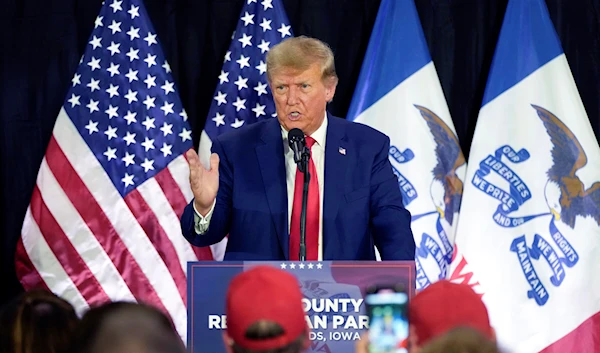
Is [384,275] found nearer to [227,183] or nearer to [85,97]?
[227,183]

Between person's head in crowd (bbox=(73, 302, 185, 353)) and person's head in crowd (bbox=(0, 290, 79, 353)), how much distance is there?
13 cm

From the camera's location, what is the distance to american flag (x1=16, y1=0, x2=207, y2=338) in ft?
18.5

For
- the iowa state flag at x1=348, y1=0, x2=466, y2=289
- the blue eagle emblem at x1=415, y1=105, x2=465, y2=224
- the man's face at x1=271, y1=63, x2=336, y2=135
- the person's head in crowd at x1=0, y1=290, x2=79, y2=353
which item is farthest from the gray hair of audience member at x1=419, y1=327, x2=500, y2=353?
the blue eagle emblem at x1=415, y1=105, x2=465, y2=224

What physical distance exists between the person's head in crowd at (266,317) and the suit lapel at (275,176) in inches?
68.7

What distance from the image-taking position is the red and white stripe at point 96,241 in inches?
222

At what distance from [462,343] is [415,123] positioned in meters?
4.14

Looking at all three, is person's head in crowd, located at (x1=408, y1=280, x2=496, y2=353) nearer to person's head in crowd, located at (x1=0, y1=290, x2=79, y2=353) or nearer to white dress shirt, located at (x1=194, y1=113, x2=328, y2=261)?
person's head in crowd, located at (x1=0, y1=290, x2=79, y2=353)

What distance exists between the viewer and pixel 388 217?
12.6 ft

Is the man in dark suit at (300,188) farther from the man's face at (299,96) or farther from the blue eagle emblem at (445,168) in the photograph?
the blue eagle emblem at (445,168)

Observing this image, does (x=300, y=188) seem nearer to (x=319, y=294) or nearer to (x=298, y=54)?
(x=298, y=54)

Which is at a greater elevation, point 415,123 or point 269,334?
point 415,123

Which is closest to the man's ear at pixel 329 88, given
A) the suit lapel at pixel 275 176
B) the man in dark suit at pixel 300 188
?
the man in dark suit at pixel 300 188

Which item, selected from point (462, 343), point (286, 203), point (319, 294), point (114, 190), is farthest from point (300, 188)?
point (462, 343)

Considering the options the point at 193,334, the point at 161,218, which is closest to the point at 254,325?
the point at 193,334
